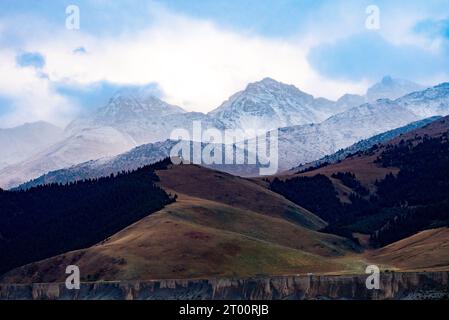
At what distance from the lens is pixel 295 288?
150625 mm

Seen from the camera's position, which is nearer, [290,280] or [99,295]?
[290,280]

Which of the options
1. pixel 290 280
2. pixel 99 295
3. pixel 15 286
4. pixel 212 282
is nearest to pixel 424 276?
pixel 290 280

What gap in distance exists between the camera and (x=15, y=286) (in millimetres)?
190000

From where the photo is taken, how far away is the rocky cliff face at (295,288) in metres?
140

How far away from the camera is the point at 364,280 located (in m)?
144

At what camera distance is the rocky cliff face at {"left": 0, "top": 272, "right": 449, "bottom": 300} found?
140250 millimetres
